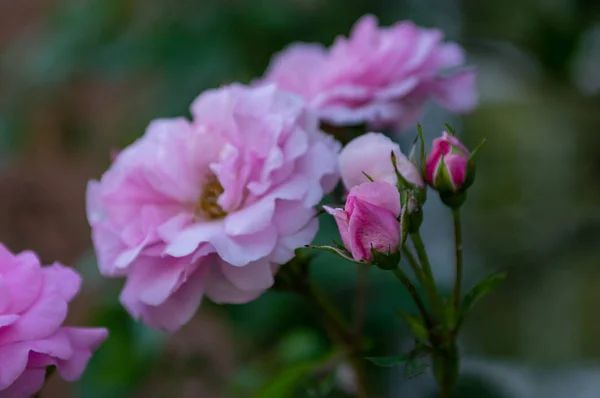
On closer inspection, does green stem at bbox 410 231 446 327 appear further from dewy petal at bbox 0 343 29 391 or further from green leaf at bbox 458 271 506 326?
dewy petal at bbox 0 343 29 391

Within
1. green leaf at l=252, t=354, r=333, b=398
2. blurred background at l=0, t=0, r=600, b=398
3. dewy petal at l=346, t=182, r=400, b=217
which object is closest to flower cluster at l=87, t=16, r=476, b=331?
dewy petal at l=346, t=182, r=400, b=217

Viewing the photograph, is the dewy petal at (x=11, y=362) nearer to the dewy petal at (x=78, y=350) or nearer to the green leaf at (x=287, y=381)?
the dewy petal at (x=78, y=350)

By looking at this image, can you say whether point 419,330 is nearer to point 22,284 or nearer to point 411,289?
point 411,289

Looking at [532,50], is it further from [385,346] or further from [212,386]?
[212,386]

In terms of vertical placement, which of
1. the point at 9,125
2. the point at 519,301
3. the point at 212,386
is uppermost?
the point at 9,125

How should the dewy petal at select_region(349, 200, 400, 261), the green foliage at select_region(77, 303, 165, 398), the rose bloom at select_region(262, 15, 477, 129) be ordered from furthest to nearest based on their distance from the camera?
1. the green foliage at select_region(77, 303, 165, 398)
2. the rose bloom at select_region(262, 15, 477, 129)
3. the dewy petal at select_region(349, 200, 400, 261)

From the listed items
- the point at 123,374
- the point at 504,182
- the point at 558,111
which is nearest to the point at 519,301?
the point at 504,182
